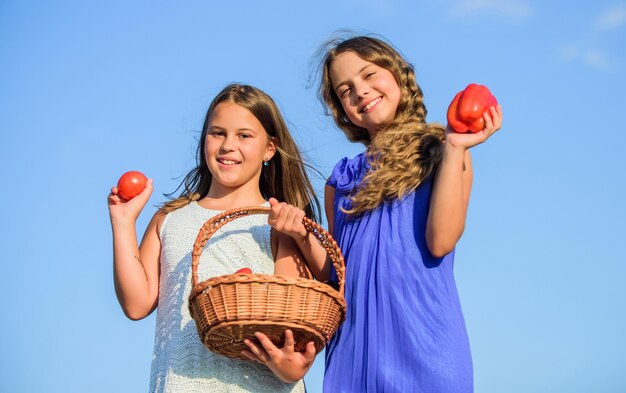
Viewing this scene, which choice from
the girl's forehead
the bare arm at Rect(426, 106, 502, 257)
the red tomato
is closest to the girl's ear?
the girl's forehead

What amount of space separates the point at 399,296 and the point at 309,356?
536 millimetres

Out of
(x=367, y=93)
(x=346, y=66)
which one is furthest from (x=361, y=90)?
(x=346, y=66)

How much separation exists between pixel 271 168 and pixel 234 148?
1.61 ft

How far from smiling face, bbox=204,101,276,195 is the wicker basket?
3.69 feet

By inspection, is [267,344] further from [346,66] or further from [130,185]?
[346,66]

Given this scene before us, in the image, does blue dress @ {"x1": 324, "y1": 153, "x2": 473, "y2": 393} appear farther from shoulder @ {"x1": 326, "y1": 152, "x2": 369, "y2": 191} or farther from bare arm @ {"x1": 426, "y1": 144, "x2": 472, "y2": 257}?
shoulder @ {"x1": 326, "y1": 152, "x2": 369, "y2": 191}

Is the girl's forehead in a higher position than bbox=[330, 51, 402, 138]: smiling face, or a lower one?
higher

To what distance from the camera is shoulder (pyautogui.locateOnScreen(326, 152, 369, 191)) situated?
4.68m

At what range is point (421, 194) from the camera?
4398mm

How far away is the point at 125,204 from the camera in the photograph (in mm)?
4789

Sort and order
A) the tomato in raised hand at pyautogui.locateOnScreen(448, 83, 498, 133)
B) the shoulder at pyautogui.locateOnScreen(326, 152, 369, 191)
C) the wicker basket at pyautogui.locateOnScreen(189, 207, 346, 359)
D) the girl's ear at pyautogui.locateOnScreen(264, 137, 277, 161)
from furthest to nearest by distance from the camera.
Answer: the girl's ear at pyautogui.locateOnScreen(264, 137, 277, 161), the shoulder at pyautogui.locateOnScreen(326, 152, 369, 191), the tomato in raised hand at pyautogui.locateOnScreen(448, 83, 498, 133), the wicker basket at pyautogui.locateOnScreen(189, 207, 346, 359)

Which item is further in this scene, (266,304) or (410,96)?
(410,96)

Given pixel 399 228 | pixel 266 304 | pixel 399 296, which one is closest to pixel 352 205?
pixel 399 228

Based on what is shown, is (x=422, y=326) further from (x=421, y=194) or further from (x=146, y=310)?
(x=146, y=310)
